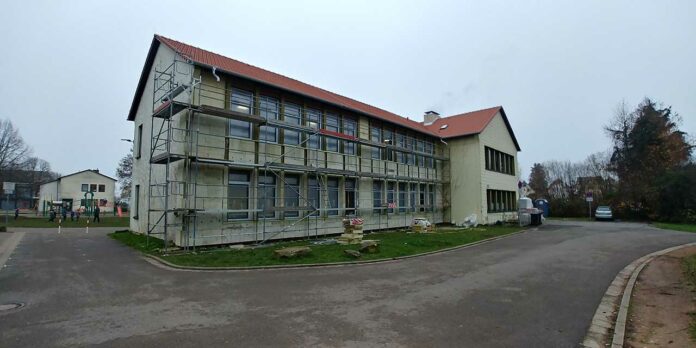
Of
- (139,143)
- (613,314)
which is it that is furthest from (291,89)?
(613,314)

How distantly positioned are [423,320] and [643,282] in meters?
6.50

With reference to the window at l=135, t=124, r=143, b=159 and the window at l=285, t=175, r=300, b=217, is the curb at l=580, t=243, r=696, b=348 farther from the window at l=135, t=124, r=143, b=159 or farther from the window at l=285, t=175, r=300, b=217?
the window at l=135, t=124, r=143, b=159

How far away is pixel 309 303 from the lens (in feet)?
23.5

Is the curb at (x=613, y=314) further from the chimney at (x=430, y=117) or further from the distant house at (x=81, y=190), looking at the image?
the distant house at (x=81, y=190)

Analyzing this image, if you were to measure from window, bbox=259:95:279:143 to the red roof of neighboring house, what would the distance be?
856 mm

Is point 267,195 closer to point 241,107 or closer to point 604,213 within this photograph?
point 241,107

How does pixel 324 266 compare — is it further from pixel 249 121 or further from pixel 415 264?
pixel 249 121

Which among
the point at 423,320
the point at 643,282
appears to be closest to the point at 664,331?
the point at 423,320

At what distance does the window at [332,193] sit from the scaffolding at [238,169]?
0.17 ft

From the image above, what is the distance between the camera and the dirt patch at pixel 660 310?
5.27 meters

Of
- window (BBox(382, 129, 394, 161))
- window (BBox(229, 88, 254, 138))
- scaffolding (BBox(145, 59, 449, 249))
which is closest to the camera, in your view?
scaffolding (BBox(145, 59, 449, 249))

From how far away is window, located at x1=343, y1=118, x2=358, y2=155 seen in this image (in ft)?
68.8

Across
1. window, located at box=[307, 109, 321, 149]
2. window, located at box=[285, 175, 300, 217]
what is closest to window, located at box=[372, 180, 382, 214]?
window, located at box=[307, 109, 321, 149]

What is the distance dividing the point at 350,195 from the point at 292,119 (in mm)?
5425
